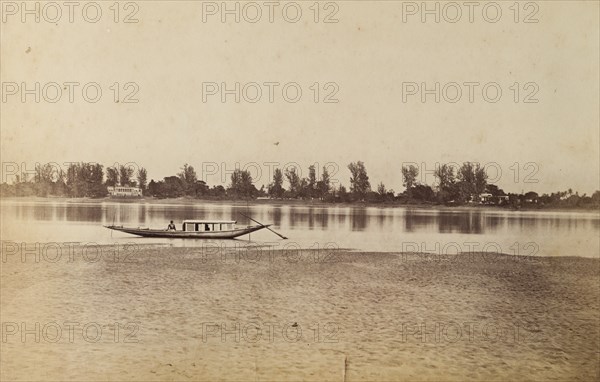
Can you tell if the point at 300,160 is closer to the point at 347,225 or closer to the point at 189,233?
the point at 347,225

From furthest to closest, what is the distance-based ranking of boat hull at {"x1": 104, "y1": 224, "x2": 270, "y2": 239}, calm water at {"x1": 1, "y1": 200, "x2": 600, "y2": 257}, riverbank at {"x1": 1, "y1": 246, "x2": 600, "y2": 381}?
boat hull at {"x1": 104, "y1": 224, "x2": 270, "y2": 239}
calm water at {"x1": 1, "y1": 200, "x2": 600, "y2": 257}
riverbank at {"x1": 1, "y1": 246, "x2": 600, "y2": 381}

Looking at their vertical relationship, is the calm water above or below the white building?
below

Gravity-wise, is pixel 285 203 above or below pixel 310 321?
above

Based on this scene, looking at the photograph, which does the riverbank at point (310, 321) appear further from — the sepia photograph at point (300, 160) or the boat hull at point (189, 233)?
the boat hull at point (189, 233)

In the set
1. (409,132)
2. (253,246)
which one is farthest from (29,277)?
(409,132)

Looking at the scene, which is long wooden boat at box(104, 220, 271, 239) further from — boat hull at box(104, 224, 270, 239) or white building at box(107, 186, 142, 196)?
white building at box(107, 186, 142, 196)

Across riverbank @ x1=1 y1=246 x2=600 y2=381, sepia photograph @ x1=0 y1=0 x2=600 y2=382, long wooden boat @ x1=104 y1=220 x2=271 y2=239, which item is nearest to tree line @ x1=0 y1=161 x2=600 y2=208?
sepia photograph @ x1=0 y1=0 x2=600 y2=382

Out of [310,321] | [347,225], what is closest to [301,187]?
[347,225]

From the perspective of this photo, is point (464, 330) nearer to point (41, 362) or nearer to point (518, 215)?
point (518, 215)
